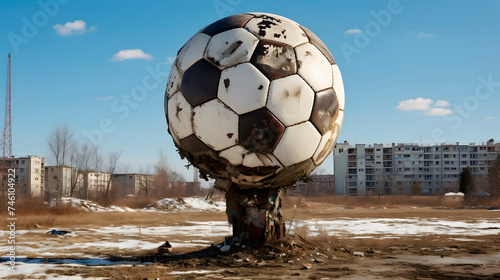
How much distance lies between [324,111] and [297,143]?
2.08 ft

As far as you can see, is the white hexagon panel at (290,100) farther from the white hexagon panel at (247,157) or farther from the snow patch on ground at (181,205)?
the snow patch on ground at (181,205)

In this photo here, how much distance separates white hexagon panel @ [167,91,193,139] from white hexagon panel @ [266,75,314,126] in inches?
46.8

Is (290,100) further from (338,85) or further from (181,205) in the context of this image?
(181,205)

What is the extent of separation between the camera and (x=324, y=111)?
19.2 ft

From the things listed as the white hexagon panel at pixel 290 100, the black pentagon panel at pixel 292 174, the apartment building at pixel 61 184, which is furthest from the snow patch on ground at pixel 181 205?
the white hexagon panel at pixel 290 100

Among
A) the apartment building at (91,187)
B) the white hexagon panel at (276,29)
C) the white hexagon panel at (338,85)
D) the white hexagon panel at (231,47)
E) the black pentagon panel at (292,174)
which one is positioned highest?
the white hexagon panel at (276,29)

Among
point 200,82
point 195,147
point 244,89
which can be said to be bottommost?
point 195,147

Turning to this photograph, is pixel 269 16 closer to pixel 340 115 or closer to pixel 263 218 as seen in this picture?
pixel 340 115

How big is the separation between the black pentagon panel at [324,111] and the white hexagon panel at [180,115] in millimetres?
1729

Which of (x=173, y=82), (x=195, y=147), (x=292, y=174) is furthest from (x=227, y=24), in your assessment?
(x=292, y=174)

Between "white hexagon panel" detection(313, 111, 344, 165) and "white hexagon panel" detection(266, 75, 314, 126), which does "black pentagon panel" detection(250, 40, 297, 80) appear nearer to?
"white hexagon panel" detection(266, 75, 314, 126)

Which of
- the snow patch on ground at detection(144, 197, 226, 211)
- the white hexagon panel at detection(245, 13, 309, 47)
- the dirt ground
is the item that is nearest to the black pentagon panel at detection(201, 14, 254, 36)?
the white hexagon panel at detection(245, 13, 309, 47)

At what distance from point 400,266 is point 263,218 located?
7.05 feet

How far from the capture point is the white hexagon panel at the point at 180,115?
5871mm
